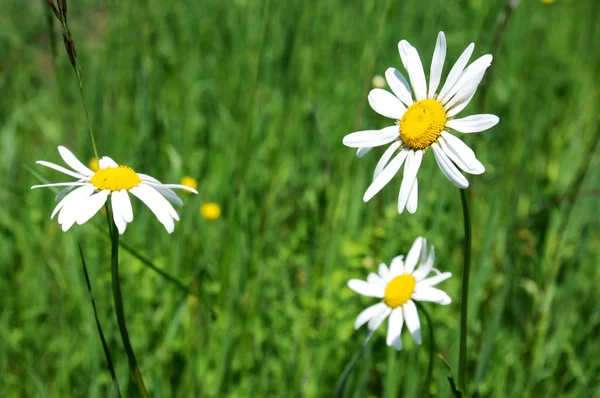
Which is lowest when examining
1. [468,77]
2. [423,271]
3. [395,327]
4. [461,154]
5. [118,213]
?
[395,327]

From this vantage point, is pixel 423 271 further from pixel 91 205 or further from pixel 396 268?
pixel 91 205

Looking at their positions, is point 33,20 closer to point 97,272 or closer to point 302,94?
point 302,94

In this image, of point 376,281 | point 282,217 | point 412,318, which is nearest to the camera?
point 412,318

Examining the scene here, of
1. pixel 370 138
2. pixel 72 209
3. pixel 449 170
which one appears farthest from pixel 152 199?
pixel 449 170

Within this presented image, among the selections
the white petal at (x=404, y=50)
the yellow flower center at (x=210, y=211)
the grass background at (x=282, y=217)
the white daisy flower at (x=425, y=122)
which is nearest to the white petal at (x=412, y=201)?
the white daisy flower at (x=425, y=122)

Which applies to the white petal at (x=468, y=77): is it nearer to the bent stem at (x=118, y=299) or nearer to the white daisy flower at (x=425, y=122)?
the white daisy flower at (x=425, y=122)

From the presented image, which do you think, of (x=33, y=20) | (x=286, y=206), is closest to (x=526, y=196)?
(x=286, y=206)
